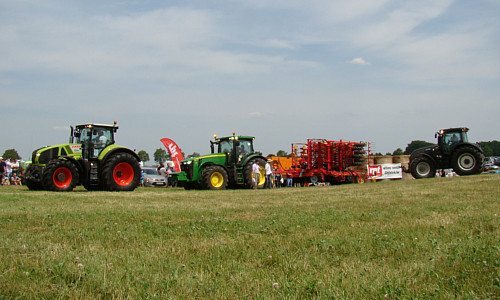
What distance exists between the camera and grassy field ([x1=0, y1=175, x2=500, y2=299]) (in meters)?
3.45

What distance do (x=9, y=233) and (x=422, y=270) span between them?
4.87 meters

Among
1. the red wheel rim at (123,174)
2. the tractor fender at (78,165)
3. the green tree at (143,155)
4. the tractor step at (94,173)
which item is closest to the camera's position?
the tractor fender at (78,165)

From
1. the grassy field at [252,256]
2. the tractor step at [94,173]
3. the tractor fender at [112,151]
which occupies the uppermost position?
the tractor fender at [112,151]

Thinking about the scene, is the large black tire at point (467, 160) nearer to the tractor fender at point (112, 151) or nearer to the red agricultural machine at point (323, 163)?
the red agricultural machine at point (323, 163)

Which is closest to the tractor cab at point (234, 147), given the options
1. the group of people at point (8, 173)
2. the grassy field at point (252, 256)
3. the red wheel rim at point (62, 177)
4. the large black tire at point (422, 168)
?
the red wheel rim at point (62, 177)

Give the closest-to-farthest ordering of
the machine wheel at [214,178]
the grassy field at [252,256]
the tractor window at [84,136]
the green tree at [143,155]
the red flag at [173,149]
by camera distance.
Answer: the grassy field at [252,256]
the tractor window at [84,136]
the machine wheel at [214,178]
the red flag at [173,149]
the green tree at [143,155]

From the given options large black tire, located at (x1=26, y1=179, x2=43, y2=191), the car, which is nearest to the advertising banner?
the car

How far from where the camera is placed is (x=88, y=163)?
17500 mm

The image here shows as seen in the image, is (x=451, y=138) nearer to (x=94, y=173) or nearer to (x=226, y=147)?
(x=226, y=147)

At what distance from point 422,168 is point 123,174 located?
54.8 feet

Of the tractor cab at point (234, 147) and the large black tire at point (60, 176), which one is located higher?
the tractor cab at point (234, 147)

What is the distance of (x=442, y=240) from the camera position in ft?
17.4

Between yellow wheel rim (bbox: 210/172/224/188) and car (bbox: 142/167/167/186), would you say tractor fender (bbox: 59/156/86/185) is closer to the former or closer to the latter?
yellow wheel rim (bbox: 210/172/224/188)

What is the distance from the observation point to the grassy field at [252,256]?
3447 mm
